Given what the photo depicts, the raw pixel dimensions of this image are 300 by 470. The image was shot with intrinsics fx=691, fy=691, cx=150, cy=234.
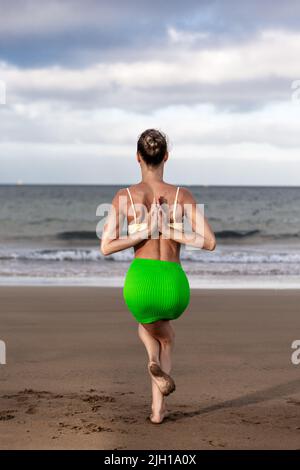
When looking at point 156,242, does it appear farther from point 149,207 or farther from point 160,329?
point 160,329

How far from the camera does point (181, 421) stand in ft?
16.4

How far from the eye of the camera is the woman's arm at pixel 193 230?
4488mm

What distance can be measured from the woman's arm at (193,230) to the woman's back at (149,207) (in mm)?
55

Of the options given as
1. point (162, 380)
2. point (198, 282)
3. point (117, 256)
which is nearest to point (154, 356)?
point (162, 380)

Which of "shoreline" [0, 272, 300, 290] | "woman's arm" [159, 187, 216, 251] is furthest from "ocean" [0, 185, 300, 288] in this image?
"woman's arm" [159, 187, 216, 251]

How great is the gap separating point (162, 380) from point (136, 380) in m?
1.77

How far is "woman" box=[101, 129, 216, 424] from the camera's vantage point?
4.49 meters

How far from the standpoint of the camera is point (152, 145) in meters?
4.59

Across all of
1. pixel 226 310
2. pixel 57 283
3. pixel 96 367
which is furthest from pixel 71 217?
pixel 96 367

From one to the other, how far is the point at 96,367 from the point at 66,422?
1.80 metres

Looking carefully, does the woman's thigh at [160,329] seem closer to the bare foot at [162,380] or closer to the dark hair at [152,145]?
the bare foot at [162,380]

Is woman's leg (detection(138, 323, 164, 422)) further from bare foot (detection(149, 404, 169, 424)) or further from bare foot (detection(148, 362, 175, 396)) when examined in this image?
bare foot (detection(148, 362, 175, 396))

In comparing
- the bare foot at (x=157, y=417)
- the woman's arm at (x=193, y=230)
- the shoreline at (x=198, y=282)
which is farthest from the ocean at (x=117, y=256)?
the woman's arm at (x=193, y=230)

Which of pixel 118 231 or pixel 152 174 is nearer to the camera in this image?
pixel 118 231
